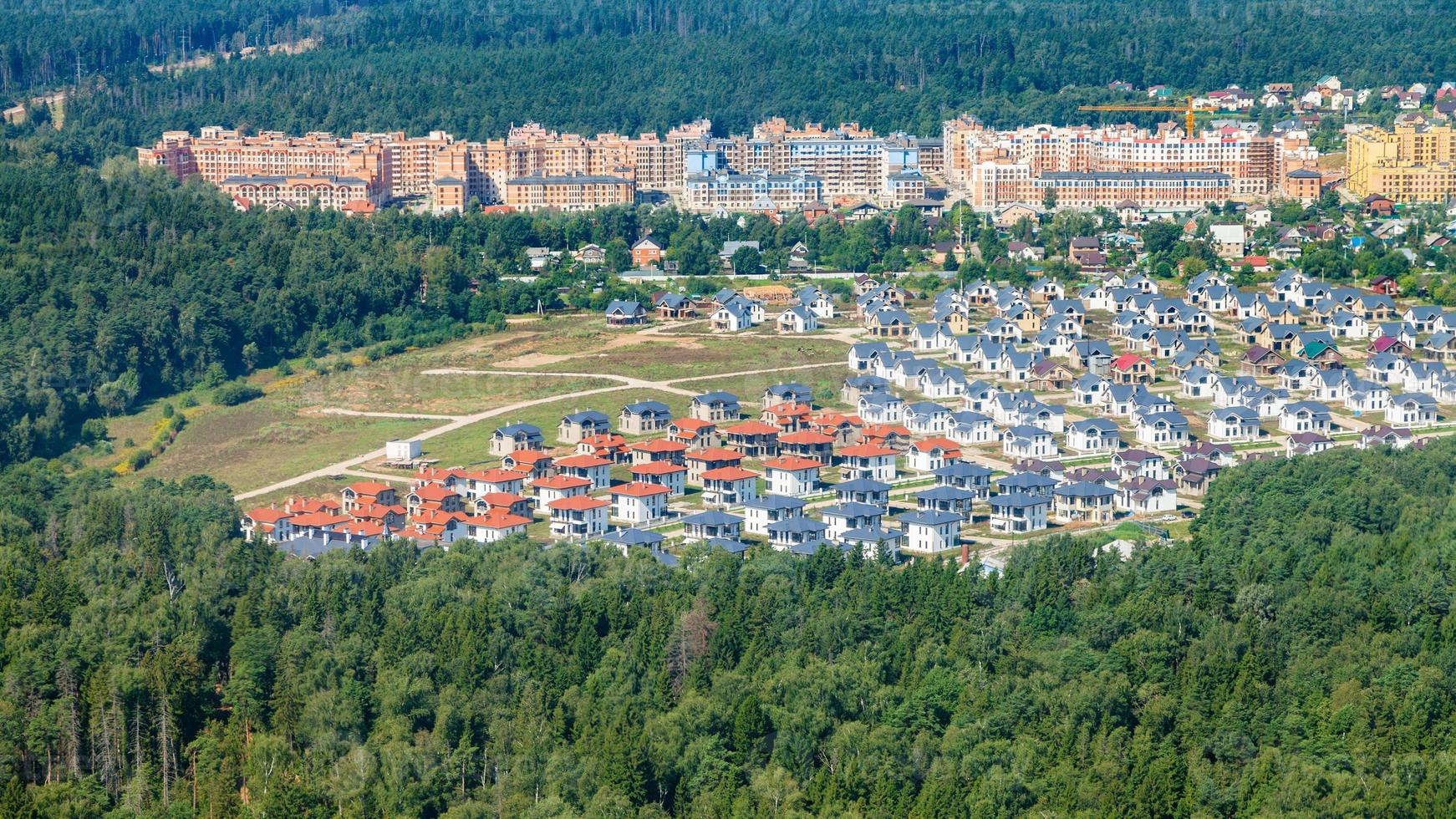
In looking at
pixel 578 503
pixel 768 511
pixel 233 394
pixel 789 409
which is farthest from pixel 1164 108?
pixel 578 503

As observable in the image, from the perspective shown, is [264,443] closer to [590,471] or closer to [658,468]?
[590,471]

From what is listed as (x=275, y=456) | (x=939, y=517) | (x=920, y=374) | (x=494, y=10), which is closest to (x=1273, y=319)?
(x=920, y=374)

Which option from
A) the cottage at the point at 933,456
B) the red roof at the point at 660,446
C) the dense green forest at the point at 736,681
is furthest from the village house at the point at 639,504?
the cottage at the point at 933,456

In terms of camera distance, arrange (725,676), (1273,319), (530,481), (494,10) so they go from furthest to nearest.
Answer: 1. (494,10)
2. (1273,319)
3. (530,481)
4. (725,676)

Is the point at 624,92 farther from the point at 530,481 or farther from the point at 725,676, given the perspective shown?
the point at 725,676

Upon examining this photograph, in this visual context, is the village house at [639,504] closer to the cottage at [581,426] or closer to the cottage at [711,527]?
the cottage at [711,527]
